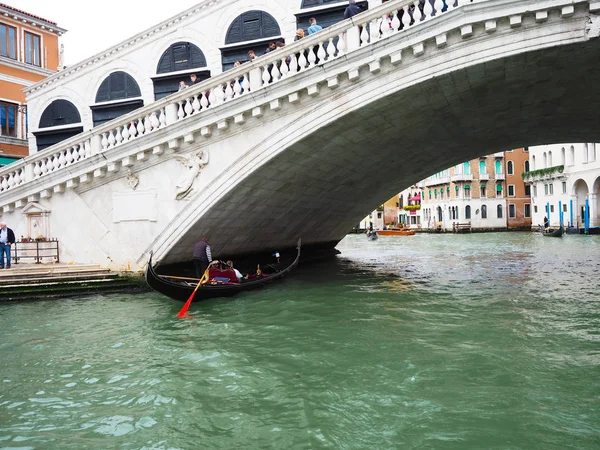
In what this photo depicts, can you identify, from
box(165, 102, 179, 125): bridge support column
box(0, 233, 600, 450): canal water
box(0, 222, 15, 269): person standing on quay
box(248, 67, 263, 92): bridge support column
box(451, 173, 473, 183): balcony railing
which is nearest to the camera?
box(0, 233, 600, 450): canal water

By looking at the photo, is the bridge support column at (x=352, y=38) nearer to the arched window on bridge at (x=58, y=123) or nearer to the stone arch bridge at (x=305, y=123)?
the stone arch bridge at (x=305, y=123)

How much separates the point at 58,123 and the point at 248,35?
5497 mm

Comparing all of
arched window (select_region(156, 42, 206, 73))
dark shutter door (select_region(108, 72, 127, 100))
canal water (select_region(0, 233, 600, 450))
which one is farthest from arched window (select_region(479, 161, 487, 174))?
dark shutter door (select_region(108, 72, 127, 100))

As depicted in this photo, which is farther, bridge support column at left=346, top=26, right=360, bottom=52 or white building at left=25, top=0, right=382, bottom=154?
white building at left=25, top=0, right=382, bottom=154

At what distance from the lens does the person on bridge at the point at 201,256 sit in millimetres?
9148

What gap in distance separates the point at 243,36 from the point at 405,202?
42895 millimetres

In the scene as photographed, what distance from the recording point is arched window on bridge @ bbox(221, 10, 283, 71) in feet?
35.4

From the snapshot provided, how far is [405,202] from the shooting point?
52.0 meters

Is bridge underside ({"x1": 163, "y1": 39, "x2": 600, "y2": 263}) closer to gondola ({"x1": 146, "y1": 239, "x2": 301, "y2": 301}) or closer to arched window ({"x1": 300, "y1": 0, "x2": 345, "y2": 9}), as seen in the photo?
gondola ({"x1": 146, "y1": 239, "x2": 301, "y2": 301})

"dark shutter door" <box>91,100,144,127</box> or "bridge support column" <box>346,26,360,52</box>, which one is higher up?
"dark shutter door" <box>91,100,144,127</box>

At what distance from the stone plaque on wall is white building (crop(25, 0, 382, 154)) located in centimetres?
340

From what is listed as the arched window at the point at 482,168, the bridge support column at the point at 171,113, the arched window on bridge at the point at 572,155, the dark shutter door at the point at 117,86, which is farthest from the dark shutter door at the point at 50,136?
the arched window at the point at 482,168

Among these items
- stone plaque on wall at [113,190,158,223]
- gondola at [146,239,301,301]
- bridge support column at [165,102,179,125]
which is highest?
bridge support column at [165,102,179,125]

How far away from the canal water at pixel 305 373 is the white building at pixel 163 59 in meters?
5.64
